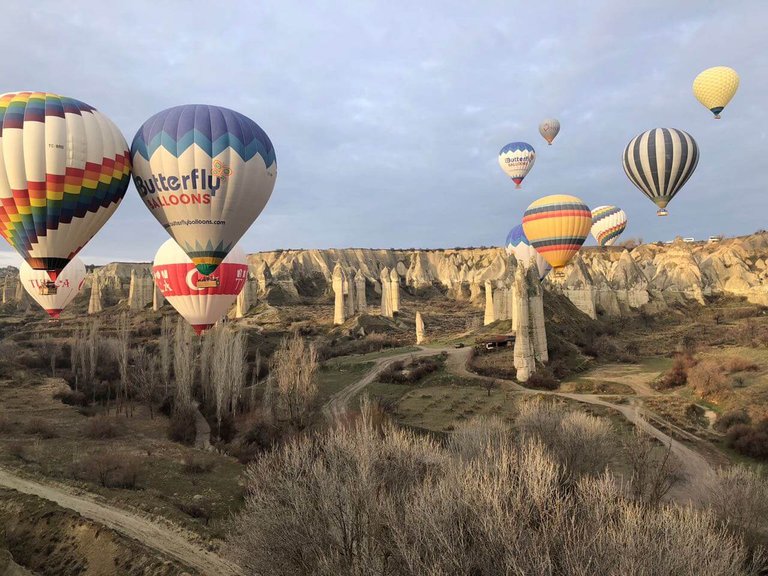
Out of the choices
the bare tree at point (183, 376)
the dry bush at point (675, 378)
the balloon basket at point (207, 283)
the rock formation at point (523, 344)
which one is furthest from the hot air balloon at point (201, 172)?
the dry bush at point (675, 378)

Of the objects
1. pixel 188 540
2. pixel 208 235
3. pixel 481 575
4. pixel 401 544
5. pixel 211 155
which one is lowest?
pixel 188 540

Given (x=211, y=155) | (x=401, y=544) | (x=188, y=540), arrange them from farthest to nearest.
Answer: (x=211, y=155) → (x=188, y=540) → (x=401, y=544)

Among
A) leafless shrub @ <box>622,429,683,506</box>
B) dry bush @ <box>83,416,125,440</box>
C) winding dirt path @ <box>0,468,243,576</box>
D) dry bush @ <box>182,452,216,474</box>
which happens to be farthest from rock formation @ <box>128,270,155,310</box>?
leafless shrub @ <box>622,429,683,506</box>

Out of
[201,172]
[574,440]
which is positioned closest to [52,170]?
[201,172]

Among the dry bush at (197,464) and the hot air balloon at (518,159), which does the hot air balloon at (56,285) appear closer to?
the dry bush at (197,464)

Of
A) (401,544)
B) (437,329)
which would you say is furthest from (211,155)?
Result: (437,329)

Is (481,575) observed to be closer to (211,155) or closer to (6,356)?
(211,155)
